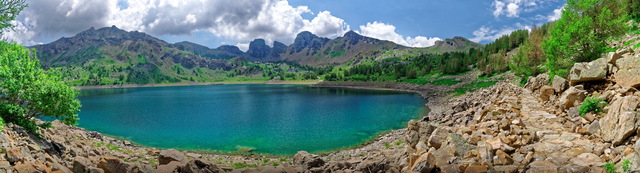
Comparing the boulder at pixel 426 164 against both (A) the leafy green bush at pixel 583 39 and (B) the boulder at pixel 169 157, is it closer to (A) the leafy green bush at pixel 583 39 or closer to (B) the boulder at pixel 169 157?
(B) the boulder at pixel 169 157

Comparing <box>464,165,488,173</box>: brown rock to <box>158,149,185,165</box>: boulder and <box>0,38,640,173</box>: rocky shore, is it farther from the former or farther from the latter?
<box>158,149,185,165</box>: boulder

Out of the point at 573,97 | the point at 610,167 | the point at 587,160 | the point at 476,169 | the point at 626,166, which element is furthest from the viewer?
the point at 573,97

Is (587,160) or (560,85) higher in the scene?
(560,85)

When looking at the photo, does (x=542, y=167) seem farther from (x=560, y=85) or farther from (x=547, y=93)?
(x=547, y=93)

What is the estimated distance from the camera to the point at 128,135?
51906 millimetres

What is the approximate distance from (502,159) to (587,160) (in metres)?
3.14

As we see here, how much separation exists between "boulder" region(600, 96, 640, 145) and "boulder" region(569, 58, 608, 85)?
21.5 ft

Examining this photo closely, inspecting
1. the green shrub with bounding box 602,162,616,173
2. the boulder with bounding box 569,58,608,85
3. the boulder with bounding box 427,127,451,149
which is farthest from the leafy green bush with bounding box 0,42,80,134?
the boulder with bounding box 569,58,608,85

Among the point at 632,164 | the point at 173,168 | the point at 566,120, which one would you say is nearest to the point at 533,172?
the point at 632,164

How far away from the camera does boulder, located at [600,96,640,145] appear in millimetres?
12167

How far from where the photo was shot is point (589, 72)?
20.0m

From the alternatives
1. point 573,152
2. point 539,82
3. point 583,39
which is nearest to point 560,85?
point 583,39

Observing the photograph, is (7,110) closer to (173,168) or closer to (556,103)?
(173,168)

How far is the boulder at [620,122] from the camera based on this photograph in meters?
12.2
